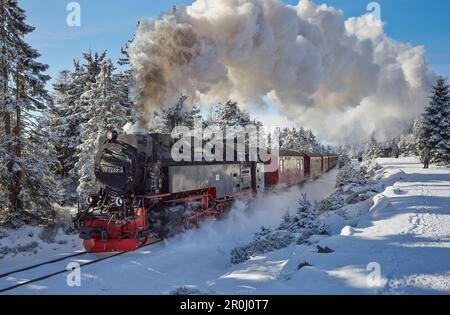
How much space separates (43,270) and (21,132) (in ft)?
24.2

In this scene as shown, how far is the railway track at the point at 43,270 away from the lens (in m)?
7.32

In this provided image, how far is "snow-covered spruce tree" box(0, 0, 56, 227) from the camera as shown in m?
12.5

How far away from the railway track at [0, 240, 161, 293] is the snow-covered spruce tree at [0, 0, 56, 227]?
15.5ft

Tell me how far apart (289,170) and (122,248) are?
14309 mm

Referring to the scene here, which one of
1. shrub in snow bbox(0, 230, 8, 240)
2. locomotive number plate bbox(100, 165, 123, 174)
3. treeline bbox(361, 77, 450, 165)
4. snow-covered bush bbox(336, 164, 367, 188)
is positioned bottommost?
shrub in snow bbox(0, 230, 8, 240)

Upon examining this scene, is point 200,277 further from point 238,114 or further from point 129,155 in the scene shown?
point 238,114

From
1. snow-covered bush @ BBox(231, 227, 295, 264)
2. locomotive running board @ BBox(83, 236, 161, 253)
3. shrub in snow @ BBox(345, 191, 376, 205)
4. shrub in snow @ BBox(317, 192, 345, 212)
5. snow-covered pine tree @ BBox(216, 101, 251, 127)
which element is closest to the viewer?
snow-covered bush @ BBox(231, 227, 295, 264)

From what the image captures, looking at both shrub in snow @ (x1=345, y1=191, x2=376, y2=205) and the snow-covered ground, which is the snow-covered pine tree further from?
the snow-covered ground

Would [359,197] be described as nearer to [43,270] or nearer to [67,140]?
[43,270]

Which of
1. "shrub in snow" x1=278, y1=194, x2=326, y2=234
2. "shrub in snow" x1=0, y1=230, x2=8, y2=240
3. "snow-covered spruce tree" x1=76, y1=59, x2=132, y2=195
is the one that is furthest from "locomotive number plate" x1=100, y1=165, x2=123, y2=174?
"snow-covered spruce tree" x1=76, y1=59, x2=132, y2=195

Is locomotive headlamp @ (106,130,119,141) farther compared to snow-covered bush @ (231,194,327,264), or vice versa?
locomotive headlamp @ (106,130,119,141)

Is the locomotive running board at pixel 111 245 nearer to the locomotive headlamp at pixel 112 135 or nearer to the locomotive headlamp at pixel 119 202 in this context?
the locomotive headlamp at pixel 119 202
